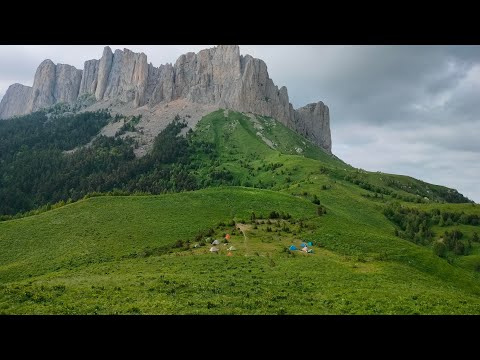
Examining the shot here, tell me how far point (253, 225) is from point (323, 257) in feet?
65.5

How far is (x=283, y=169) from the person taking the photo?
17888 centimetres

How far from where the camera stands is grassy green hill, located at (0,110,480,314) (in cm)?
2983

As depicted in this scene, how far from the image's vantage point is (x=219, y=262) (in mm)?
48688

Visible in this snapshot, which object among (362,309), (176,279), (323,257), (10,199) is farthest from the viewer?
(10,199)

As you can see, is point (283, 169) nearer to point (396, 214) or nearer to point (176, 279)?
point (396, 214)

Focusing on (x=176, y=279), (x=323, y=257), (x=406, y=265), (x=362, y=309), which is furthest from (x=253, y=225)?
(x=362, y=309)

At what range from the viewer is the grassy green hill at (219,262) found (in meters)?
29.8
